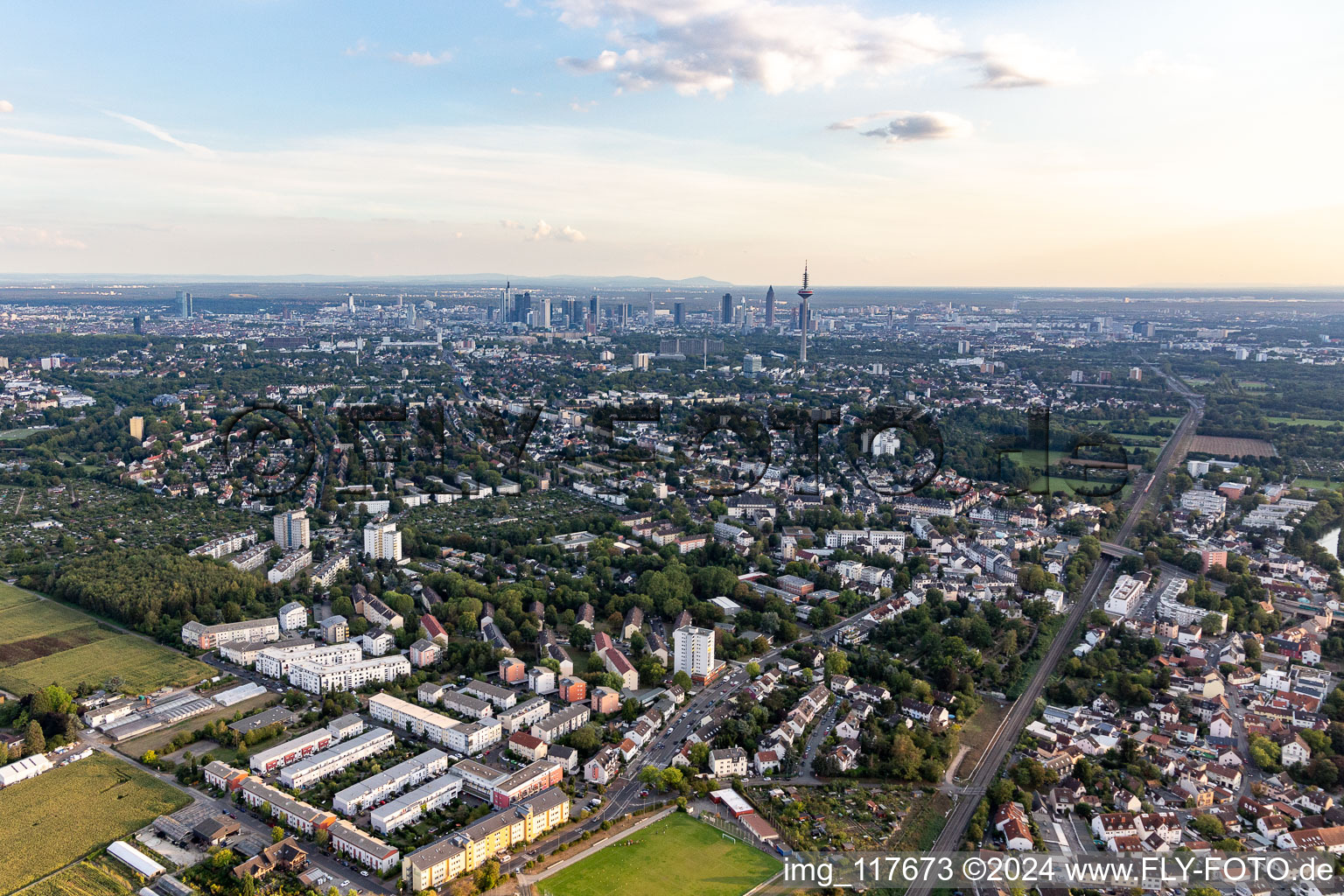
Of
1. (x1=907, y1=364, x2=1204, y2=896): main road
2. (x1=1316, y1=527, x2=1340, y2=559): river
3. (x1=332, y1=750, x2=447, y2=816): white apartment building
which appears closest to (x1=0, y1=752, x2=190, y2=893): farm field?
(x1=332, y1=750, x2=447, y2=816): white apartment building

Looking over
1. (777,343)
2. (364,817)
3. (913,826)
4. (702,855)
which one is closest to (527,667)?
(364,817)

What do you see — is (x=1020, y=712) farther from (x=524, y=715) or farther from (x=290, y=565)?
(x=290, y=565)

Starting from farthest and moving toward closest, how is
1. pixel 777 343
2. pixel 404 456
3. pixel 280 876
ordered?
pixel 777 343 → pixel 404 456 → pixel 280 876

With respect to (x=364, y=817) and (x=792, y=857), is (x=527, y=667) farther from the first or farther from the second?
(x=792, y=857)


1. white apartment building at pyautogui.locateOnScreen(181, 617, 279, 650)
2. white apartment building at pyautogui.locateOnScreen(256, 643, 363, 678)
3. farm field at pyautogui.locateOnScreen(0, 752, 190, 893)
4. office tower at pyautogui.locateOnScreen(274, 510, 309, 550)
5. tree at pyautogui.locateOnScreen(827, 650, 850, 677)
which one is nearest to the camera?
farm field at pyautogui.locateOnScreen(0, 752, 190, 893)

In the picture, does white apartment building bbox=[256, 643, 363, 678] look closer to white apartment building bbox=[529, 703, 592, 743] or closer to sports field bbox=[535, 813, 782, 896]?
white apartment building bbox=[529, 703, 592, 743]
